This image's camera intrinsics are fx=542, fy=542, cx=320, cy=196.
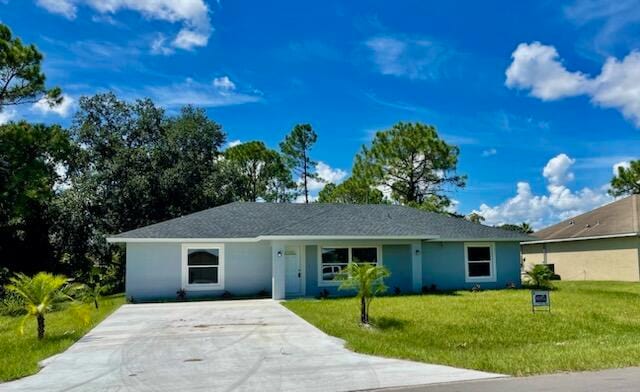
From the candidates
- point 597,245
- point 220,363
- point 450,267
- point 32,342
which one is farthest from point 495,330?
point 597,245

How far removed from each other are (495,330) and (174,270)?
43.9ft

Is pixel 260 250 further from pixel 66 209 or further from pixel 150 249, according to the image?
pixel 66 209

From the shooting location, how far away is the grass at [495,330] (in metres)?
9.10

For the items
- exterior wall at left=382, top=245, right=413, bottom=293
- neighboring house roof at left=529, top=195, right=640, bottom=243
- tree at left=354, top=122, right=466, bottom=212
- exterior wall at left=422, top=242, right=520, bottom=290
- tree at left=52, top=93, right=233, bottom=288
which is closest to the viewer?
exterior wall at left=382, top=245, right=413, bottom=293

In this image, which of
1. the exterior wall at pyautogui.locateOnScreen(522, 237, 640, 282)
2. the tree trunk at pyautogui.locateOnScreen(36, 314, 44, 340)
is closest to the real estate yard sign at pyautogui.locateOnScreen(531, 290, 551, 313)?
the tree trunk at pyautogui.locateOnScreen(36, 314, 44, 340)

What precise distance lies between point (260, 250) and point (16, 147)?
1156 cm

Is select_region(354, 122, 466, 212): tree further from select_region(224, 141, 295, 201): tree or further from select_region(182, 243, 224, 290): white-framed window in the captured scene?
Answer: select_region(182, 243, 224, 290): white-framed window

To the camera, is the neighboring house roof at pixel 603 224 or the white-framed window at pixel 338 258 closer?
the white-framed window at pixel 338 258

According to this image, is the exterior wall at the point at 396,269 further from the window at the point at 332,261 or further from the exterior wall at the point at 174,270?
the exterior wall at the point at 174,270

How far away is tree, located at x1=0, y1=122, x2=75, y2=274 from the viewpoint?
921 inches

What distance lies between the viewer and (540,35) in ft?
61.1

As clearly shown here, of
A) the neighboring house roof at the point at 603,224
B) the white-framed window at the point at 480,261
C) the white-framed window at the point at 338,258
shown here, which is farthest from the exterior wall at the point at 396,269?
the neighboring house roof at the point at 603,224

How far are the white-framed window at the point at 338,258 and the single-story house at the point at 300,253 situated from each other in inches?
1.6

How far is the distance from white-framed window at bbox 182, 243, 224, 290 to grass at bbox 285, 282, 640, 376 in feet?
15.2
